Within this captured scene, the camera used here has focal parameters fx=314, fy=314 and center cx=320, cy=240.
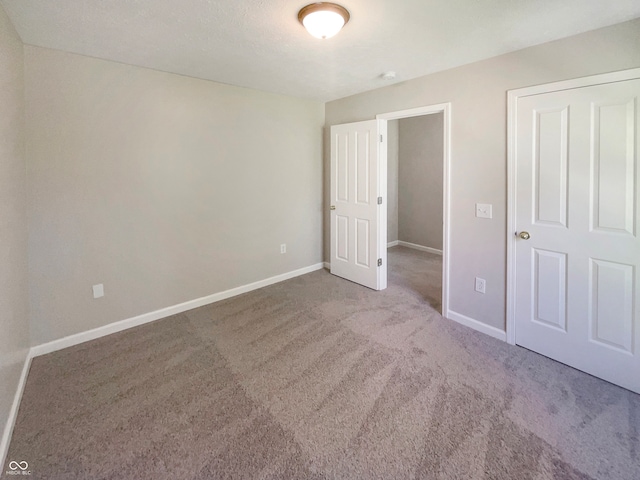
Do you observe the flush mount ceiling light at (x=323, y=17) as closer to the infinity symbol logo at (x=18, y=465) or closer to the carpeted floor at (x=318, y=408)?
the carpeted floor at (x=318, y=408)

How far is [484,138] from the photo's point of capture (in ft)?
8.58

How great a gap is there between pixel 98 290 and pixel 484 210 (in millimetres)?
3375

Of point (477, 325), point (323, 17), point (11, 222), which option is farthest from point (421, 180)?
point (11, 222)

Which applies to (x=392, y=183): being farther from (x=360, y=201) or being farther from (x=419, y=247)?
(x=360, y=201)

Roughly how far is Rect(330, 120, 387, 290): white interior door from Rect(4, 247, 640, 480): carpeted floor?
1.09 meters

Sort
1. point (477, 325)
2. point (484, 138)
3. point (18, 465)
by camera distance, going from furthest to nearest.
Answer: point (477, 325) → point (484, 138) → point (18, 465)

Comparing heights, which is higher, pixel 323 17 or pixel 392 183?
pixel 323 17

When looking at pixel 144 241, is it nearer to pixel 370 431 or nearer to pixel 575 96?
pixel 370 431

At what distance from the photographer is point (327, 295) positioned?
362 centimetres

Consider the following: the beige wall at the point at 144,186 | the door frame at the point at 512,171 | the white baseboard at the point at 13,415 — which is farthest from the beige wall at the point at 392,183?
the white baseboard at the point at 13,415

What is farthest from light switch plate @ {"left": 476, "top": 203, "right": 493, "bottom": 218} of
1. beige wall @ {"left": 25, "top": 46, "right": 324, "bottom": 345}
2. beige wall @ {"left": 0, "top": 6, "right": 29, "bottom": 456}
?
beige wall @ {"left": 0, "top": 6, "right": 29, "bottom": 456}

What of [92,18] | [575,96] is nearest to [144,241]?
[92,18]

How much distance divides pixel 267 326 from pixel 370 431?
144 centimetres

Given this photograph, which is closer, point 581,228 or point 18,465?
point 18,465
